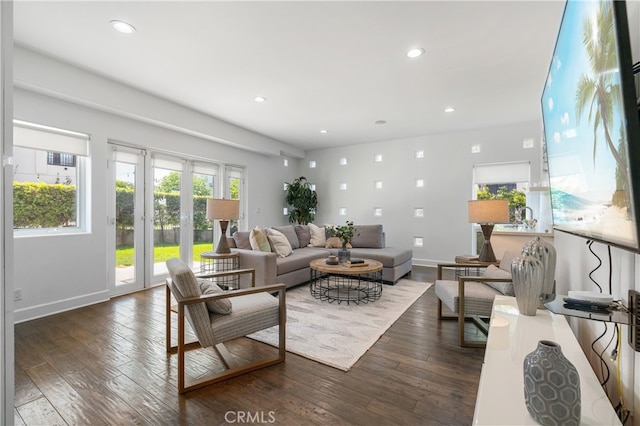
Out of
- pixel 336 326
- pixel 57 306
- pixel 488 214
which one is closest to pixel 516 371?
pixel 336 326

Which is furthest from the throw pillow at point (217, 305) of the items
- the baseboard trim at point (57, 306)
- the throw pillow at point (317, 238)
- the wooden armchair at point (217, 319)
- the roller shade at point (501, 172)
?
the roller shade at point (501, 172)

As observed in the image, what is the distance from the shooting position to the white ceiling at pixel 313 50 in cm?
216

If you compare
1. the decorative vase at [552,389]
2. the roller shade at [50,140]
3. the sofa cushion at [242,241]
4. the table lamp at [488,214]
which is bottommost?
the decorative vase at [552,389]

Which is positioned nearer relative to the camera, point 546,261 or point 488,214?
point 546,261

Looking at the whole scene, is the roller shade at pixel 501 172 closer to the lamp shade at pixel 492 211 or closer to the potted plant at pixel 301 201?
the lamp shade at pixel 492 211

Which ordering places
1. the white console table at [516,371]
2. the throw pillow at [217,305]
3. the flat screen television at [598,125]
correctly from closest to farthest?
the flat screen television at [598,125] < the white console table at [516,371] < the throw pillow at [217,305]

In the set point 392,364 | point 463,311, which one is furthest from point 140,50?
point 463,311

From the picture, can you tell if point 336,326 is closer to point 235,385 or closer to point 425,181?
point 235,385

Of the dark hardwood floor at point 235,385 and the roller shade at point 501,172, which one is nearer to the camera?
the dark hardwood floor at point 235,385

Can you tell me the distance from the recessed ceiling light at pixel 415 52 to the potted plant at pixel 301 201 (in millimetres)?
4214

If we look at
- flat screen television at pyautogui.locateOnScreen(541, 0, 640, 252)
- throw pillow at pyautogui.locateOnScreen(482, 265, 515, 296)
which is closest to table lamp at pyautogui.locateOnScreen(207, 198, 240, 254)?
throw pillow at pyautogui.locateOnScreen(482, 265, 515, 296)

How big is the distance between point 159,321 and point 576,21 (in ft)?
12.1

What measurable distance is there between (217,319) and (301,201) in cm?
480

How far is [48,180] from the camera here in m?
3.21
